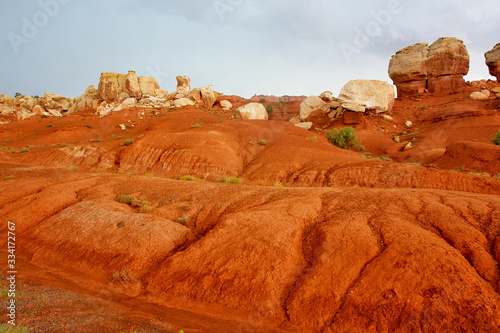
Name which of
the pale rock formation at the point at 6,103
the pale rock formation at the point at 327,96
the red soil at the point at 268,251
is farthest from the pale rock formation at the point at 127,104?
the red soil at the point at 268,251

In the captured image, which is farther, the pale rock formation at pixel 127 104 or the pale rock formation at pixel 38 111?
the pale rock formation at pixel 38 111

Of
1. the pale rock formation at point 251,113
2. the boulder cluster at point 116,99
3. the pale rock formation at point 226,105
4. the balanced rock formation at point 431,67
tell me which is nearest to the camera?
the pale rock formation at point 251,113

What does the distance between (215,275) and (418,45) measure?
5699 cm

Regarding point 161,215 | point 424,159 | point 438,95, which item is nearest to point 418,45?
point 438,95

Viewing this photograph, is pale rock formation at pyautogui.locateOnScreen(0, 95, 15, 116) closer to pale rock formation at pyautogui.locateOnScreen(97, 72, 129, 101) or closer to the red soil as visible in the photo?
pale rock formation at pyautogui.locateOnScreen(97, 72, 129, 101)

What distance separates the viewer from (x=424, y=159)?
22594 mm

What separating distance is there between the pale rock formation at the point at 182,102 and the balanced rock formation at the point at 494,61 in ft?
150

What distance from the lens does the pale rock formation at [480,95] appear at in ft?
134

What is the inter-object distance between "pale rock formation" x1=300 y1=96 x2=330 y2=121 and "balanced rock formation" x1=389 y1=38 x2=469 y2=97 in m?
18.2

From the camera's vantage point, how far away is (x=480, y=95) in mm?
40938

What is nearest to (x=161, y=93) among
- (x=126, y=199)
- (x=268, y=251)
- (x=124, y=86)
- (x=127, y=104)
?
(x=124, y=86)

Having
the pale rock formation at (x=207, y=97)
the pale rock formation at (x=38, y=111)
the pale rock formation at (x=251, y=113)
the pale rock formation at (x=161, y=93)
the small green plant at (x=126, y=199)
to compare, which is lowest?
the small green plant at (x=126, y=199)

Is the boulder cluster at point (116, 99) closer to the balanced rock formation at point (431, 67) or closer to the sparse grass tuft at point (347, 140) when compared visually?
the sparse grass tuft at point (347, 140)

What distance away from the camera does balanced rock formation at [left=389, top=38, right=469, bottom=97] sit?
→ 45438 mm
